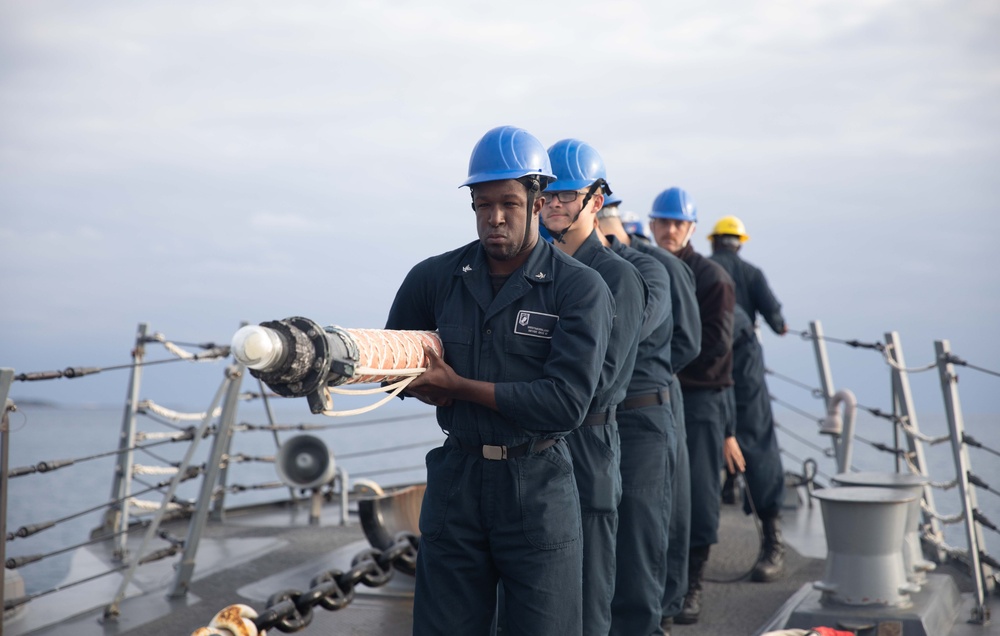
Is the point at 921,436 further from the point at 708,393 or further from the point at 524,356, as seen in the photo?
the point at 524,356

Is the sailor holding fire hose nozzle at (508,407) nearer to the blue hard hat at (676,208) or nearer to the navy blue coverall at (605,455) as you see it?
the navy blue coverall at (605,455)

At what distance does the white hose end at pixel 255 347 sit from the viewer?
191cm

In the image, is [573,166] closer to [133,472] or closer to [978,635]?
[978,635]

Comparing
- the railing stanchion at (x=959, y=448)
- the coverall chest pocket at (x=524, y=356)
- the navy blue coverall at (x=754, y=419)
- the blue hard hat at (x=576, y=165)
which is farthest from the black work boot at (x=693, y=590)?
the coverall chest pocket at (x=524, y=356)

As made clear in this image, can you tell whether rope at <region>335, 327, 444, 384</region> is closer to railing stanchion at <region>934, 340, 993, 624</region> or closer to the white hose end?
the white hose end

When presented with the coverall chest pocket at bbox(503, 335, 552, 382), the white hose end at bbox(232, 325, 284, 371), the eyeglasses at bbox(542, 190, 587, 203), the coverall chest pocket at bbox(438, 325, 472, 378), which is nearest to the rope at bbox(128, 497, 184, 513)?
the eyeglasses at bbox(542, 190, 587, 203)

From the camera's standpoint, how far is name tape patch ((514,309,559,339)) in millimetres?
2576

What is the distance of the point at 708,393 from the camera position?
5.00 m

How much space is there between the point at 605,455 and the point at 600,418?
0.38 ft

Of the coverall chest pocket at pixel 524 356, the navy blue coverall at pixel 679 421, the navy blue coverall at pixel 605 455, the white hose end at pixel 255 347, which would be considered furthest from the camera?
the navy blue coverall at pixel 679 421

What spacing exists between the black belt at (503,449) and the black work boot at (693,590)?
2.32 m

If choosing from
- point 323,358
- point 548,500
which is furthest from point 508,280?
point 323,358

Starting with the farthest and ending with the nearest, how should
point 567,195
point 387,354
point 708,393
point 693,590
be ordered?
point 708,393 → point 693,590 → point 567,195 → point 387,354

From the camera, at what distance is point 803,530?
6.77 metres
